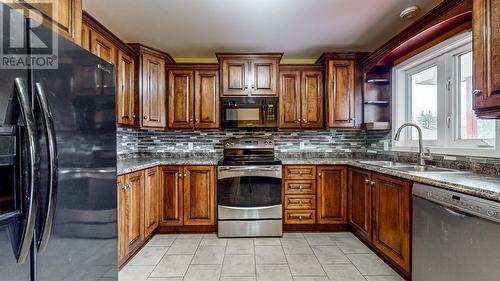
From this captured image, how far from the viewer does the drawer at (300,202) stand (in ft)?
9.43

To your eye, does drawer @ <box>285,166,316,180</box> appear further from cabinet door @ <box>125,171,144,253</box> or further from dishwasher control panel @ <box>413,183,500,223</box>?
cabinet door @ <box>125,171,144,253</box>

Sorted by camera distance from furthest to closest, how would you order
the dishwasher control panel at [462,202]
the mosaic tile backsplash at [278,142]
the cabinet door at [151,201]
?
the mosaic tile backsplash at [278,142] < the cabinet door at [151,201] < the dishwasher control panel at [462,202]

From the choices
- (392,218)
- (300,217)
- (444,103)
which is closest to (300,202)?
(300,217)

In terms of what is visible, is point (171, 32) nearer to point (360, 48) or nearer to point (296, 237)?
point (360, 48)

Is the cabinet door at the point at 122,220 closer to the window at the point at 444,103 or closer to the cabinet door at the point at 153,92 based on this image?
the cabinet door at the point at 153,92

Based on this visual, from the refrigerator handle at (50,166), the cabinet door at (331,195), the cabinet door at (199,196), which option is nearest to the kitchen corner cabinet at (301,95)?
the cabinet door at (331,195)

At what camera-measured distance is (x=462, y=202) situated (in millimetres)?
1254

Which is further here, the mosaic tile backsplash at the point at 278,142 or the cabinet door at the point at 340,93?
the mosaic tile backsplash at the point at 278,142

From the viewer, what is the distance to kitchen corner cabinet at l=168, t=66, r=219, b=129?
3.14 m

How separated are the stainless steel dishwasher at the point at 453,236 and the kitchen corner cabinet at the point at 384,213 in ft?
0.40

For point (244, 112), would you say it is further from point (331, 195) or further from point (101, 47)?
point (101, 47)

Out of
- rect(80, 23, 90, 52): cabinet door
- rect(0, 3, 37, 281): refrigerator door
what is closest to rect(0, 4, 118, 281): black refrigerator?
rect(0, 3, 37, 281): refrigerator door

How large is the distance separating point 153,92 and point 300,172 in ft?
6.75

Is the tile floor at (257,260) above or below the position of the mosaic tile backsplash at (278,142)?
below
